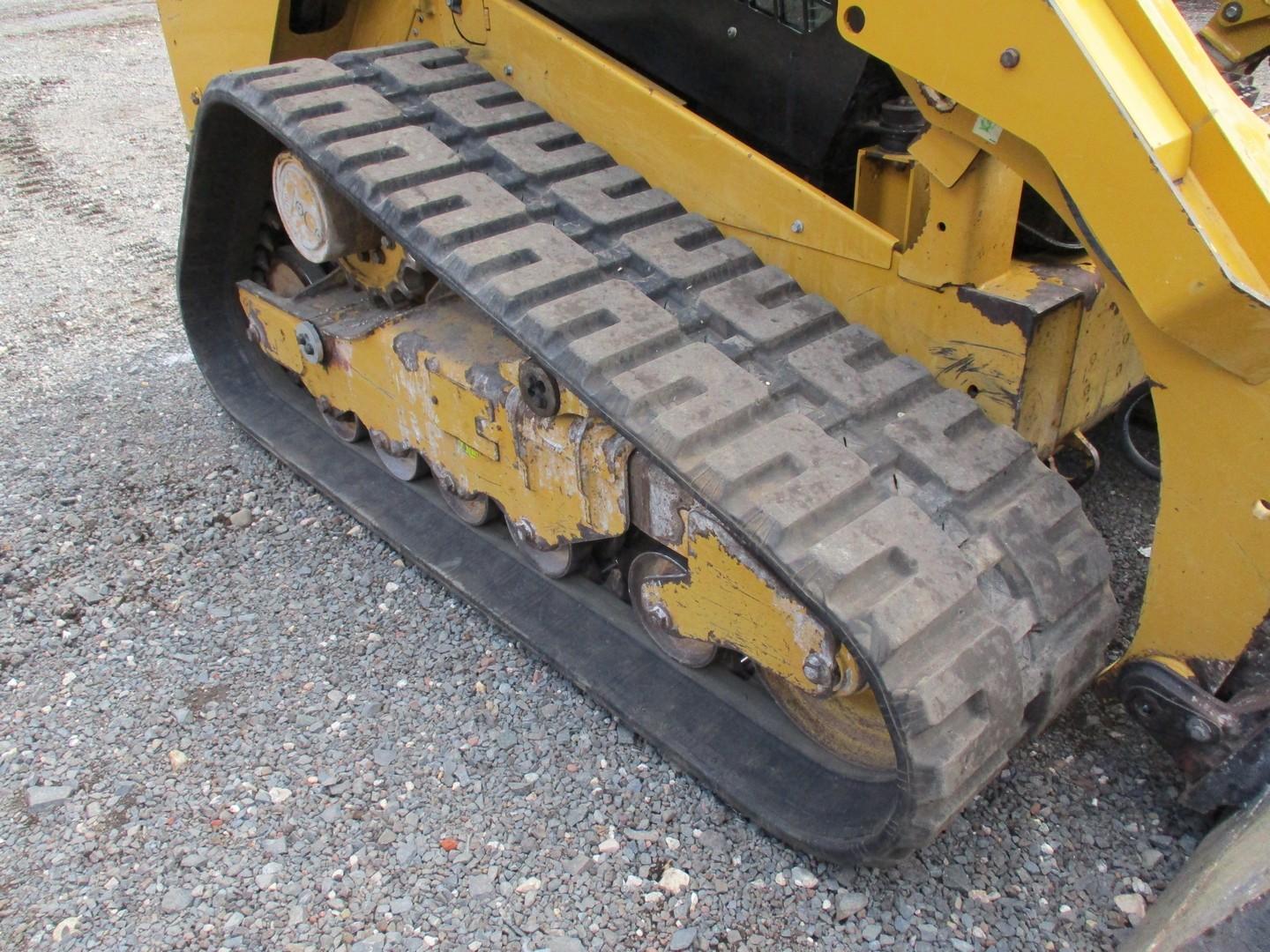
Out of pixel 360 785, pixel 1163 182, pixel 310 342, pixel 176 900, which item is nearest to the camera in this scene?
pixel 1163 182

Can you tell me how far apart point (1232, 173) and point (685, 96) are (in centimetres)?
129

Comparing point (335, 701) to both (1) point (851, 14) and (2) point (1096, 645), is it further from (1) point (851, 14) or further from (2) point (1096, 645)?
(1) point (851, 14)

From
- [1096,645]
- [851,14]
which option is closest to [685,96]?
[851,14]

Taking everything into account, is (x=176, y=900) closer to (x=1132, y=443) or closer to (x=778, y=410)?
(x=778, y=410)

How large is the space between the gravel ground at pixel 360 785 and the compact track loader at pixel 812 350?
14cm

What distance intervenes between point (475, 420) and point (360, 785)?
31.6 inches

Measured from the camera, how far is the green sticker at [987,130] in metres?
1.78

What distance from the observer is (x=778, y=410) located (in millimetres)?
1977

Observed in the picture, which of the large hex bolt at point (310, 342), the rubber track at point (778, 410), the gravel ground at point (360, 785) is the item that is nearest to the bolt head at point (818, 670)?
the rubber track at point (778, 410)

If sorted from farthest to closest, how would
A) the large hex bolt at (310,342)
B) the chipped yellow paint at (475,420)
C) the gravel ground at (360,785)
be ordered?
the large hex bolt at (310,342), the chipped yellow paint at (475,420), the gravel ground at (360,785)

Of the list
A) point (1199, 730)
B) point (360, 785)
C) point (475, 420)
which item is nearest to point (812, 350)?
point (475, 420)

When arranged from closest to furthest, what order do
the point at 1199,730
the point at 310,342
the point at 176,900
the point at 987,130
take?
the point at 987,130 → the point at 1199,730 → the point at 176,900 → the point at 310,342

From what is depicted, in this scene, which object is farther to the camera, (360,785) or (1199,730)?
(360,785)

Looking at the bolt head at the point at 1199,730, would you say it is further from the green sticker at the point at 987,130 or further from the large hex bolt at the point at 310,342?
the large hex bolt at the point at 310,342
